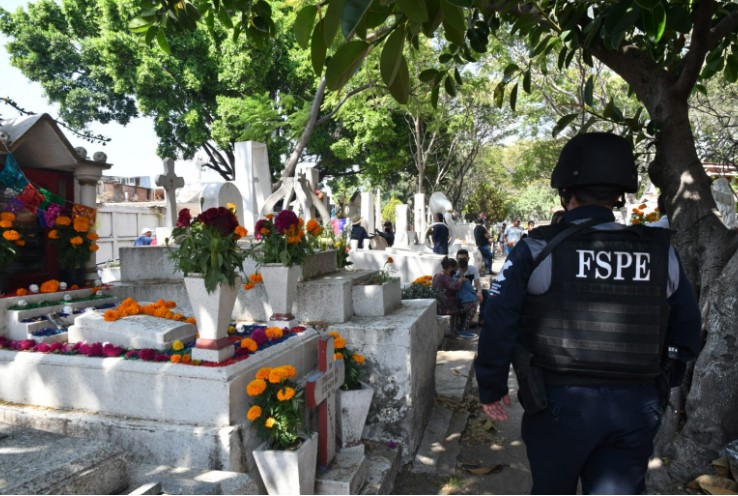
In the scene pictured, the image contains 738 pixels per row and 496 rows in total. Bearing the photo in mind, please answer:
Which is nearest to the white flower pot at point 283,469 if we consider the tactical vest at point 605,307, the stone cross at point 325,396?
the stone cross at point 325,396

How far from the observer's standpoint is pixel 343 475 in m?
3.56

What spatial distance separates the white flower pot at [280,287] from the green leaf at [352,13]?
3547 mm

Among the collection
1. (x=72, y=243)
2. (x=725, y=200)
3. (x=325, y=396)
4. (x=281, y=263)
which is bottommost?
(x=325, y=396)

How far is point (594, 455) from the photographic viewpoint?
2148 mm

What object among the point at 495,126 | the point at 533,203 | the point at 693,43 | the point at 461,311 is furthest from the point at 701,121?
the point at 533,203

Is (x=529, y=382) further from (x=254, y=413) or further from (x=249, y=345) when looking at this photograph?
(x=249, y=345)

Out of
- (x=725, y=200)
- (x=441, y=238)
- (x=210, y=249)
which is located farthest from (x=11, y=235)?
(x=725, y=200)

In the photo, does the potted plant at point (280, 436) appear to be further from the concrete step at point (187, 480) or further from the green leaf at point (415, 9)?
the green leaf at point (415, 9)

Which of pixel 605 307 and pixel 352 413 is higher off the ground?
pixel 605 307

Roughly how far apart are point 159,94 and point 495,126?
1524 centimetres

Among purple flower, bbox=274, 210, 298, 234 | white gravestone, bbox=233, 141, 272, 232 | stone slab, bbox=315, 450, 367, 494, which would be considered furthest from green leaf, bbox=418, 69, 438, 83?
white gravestone, bbox=233, 141, 272, 232

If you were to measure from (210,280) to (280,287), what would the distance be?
1233 millimetres

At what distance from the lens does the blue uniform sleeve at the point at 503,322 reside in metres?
2.21

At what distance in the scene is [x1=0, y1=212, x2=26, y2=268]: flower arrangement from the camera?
14.7ft
